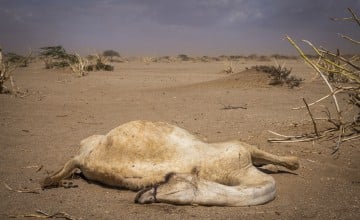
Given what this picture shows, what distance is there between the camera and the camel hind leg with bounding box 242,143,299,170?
12.8ft

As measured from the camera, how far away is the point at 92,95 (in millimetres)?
10891

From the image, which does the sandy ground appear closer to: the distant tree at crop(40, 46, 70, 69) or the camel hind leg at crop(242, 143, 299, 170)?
the camel hind leg at crop(242, 143, 299, 170)

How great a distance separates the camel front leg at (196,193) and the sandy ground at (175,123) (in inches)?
2.2

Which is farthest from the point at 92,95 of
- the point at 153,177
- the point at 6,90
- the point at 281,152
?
the point at 153,177

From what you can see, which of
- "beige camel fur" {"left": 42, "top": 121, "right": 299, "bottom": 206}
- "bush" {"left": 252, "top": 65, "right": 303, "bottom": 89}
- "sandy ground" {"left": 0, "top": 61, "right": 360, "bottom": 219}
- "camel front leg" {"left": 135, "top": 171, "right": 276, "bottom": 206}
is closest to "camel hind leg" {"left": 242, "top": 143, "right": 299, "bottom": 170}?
"beige camel fur" {"left": 42, "top": 121, "right": 299, "bottom": 206}

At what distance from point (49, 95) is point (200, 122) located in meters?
5.37

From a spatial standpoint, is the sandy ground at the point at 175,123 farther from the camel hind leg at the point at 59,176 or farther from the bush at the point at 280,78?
the bush at the point at 280,78

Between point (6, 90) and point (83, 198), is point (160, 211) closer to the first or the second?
point (83, 198)

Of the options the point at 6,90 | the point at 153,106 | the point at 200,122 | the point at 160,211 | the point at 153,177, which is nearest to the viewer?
the point at 160,211

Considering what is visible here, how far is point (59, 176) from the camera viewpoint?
3.88 metres

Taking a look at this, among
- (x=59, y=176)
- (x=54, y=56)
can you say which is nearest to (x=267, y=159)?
(x=59, y=176)

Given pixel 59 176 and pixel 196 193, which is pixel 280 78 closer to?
pixel 59 176

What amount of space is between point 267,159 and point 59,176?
1931 millimetres

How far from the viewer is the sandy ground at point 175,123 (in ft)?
10.7
